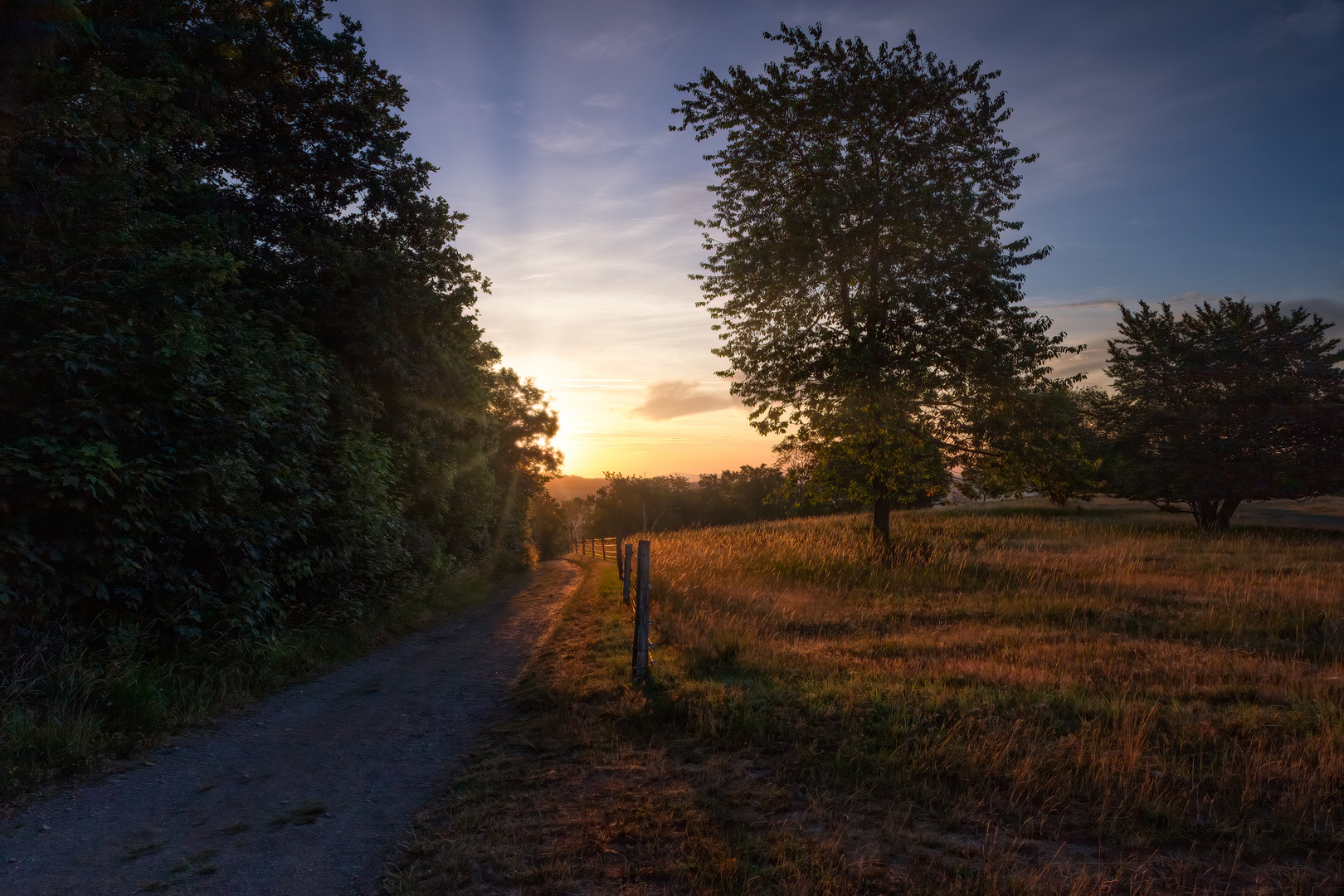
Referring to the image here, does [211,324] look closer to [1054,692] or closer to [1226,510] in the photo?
[1054,692]

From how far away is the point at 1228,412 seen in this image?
27125 millimetres

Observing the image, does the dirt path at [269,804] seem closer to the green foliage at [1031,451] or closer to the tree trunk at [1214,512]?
the green foliage at [1031,451]

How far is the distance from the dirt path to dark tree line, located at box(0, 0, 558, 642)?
A: 1.93 meters

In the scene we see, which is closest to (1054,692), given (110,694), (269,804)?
(269,804)

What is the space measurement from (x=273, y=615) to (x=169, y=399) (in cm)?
368

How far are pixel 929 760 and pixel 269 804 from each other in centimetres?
539

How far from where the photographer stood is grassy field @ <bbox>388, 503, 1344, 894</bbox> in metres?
4.07

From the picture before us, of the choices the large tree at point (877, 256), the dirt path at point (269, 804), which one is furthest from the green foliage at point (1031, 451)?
the dirt path at point (269, 804)

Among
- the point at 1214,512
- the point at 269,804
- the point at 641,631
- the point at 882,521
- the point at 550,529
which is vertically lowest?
the point at 550,529

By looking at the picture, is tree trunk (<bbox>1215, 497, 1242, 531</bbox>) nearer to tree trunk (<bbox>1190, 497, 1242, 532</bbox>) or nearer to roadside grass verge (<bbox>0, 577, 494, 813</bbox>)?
tree trunk (<bbox>1190, 497, 1242, 532</bbox>)

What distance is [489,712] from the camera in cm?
817

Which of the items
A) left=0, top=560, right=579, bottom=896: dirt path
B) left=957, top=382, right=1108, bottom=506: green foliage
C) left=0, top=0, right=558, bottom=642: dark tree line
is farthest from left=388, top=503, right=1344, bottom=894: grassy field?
left=957, top=382, right=1108, bottom=506: green foliage

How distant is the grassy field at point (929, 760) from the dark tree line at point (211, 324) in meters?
4.53

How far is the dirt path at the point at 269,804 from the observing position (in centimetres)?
441
